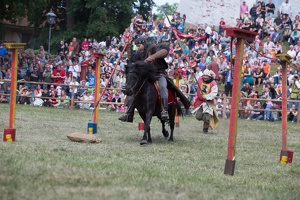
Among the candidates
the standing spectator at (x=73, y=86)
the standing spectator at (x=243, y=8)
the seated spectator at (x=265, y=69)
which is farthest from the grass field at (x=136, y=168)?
the standing spectator at (x=243, y=8)

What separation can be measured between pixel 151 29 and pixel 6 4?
704 centimetres

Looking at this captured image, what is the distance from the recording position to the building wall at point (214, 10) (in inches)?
1405

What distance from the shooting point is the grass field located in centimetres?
670

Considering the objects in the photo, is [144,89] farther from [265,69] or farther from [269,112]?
[265,69]

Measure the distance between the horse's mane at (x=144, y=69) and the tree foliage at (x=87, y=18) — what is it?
2572cm

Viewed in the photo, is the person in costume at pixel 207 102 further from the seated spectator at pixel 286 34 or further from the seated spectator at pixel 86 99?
→ the seated spectator at pixel 286 34

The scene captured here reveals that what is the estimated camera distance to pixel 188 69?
26734 mm

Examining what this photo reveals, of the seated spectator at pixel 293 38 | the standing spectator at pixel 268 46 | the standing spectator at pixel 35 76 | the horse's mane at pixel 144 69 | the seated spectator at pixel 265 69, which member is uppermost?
the seated spectator at pixel 293 38

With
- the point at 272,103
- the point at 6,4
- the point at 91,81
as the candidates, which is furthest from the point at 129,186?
the point at 6,4

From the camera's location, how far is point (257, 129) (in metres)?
19.8

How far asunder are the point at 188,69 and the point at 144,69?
14.3 metres

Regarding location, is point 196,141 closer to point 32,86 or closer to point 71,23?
point 32,86

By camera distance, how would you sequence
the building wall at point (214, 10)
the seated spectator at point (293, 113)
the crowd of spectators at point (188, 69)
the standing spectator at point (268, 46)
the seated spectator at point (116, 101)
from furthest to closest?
the building wall at point (214, 10) → the standing spectator at point (268, 46) → the seated spectator at point (116, 101) → the crowd of spectators at point (188, 69) → the seated spectator at point (293, 113)

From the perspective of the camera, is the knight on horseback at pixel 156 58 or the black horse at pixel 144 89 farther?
the knight on horseback at pixel 156 58
